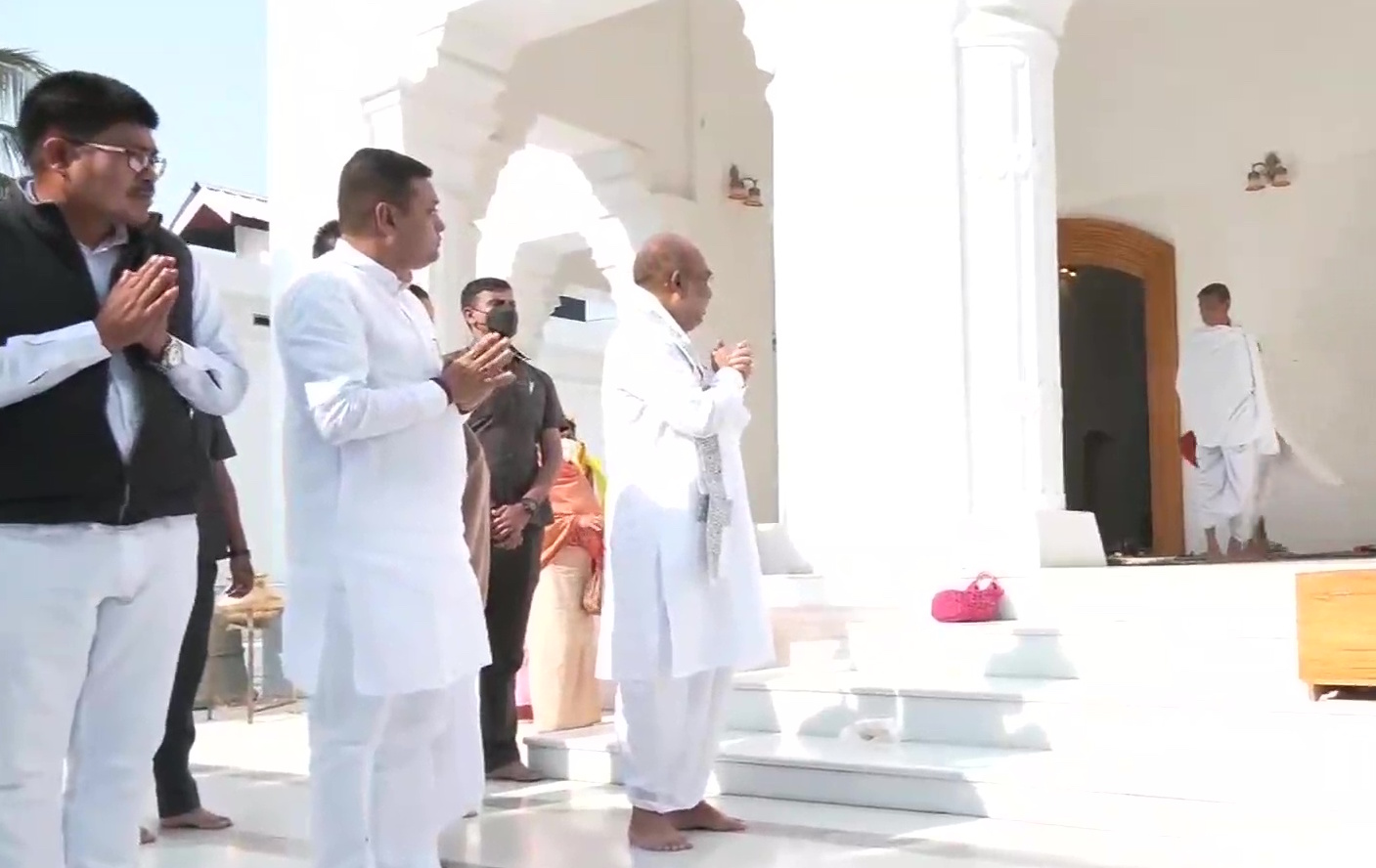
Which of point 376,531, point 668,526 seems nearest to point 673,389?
point 668,526

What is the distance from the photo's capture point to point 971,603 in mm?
4680

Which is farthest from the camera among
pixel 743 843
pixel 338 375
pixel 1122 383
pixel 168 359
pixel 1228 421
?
pixel 1122 383

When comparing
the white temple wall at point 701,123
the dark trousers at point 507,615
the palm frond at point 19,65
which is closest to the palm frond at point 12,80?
the palm frond at point 19,65

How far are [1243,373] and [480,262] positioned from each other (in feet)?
18.5

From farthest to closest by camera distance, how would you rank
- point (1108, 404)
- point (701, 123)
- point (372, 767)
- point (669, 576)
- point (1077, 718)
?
point (1108, 404), point (701, 123), point (1077, 718), point (669, 576), point (372, 767)

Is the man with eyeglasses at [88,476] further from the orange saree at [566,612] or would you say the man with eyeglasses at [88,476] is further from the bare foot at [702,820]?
the orange saree at [566,612]

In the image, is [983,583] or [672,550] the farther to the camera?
[983,583]

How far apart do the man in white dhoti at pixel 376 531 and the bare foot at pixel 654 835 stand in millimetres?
846

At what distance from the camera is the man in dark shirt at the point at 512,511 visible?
4.02 metres

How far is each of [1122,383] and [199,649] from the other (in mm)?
7635

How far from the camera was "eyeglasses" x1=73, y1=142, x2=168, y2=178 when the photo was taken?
212 centimetres

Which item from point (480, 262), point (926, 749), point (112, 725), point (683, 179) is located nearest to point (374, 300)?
point (112, 725)

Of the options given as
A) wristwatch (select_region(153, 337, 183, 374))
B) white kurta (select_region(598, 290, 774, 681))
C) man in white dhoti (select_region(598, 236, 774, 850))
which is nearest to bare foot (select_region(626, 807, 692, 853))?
man in white dhoti (select_region(598, 236, 774, 850))

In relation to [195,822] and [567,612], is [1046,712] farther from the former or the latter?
[195,822]
